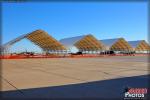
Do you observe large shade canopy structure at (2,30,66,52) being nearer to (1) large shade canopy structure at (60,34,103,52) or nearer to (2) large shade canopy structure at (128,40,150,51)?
(1) large shade canopy structure at (60,34,103,52)

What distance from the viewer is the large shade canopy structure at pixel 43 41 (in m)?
69.0

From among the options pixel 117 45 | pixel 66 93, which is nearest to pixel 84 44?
pixel 117 45


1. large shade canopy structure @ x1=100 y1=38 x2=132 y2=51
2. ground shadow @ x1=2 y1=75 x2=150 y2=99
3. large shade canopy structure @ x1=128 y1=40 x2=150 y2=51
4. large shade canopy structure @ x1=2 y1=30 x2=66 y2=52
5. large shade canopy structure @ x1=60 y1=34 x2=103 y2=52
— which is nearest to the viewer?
ground shadow @ x1=2 y1=75 x2=150 y2=99

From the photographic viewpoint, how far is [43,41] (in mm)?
75812

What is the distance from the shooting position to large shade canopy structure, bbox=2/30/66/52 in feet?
226

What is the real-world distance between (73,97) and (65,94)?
1.79ft

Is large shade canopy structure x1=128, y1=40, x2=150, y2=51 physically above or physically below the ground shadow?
above

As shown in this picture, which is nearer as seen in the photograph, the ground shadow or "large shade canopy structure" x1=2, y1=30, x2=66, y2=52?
the ground shadow

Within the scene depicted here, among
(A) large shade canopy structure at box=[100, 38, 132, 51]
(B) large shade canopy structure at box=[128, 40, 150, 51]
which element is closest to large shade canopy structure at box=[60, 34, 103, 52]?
(A) large shade canopy structure at box=[100, 38, 132, 51]

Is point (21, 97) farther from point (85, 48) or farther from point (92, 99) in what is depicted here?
point (85, 48)

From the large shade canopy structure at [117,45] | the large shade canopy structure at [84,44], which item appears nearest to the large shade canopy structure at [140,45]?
the large shade canopy structure at [117,45]

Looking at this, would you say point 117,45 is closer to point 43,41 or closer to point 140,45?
point 140,45

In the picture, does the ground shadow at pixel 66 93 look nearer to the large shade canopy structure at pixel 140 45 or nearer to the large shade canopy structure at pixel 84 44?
the large shade canopy structure at pixel 84 44

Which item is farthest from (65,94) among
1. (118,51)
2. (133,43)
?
(133,43)
